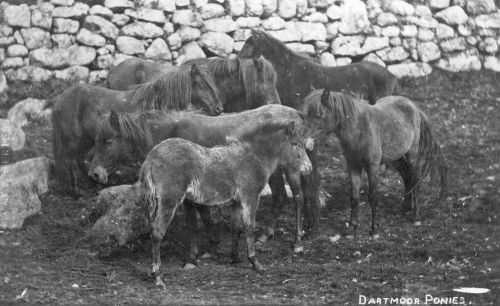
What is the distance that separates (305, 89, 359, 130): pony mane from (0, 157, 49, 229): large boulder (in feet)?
11.3

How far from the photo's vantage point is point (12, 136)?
1297cm

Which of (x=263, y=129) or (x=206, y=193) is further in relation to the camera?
Answer: (x=263, y=129)

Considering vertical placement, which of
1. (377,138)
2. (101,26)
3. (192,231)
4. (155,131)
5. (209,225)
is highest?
(155,131)

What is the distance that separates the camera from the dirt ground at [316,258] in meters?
9.02

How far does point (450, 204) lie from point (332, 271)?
302cm

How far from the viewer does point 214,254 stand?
10430 millimetres

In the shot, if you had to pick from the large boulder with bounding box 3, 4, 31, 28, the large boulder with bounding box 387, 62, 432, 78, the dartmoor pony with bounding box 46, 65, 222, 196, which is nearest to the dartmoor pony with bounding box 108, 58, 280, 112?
the dartmoor pony with bounding box 46, 65, 222, 196

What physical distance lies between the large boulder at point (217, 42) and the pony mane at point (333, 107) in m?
4.60

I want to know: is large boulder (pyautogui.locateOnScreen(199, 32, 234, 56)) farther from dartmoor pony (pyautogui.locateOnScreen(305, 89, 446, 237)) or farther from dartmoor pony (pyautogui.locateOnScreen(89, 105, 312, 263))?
dartmoor pony (pyautogui.locateOnScreen(89, 105, 312, 263))

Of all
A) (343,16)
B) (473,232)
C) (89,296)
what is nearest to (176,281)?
(89,296)

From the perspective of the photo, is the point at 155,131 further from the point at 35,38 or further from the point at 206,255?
the point at 35,38

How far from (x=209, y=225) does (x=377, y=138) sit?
229cm

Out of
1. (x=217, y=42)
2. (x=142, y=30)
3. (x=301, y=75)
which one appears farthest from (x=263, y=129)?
(x=142, y=30)

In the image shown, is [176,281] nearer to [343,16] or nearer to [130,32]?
[130,32]
